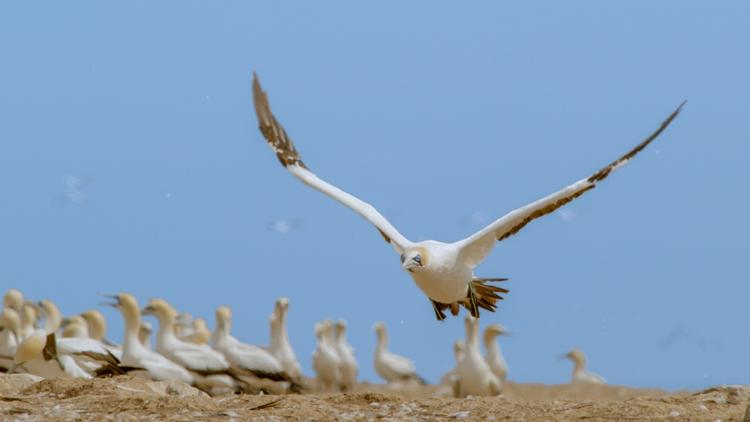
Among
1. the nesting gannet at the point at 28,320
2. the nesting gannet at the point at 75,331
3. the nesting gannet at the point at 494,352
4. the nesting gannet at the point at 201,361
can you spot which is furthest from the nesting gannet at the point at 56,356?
the nesting gannet at the point at 494,352

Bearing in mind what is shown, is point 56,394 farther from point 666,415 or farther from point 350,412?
point 666,415

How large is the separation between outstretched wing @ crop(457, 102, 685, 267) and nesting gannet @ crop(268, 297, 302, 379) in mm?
12360

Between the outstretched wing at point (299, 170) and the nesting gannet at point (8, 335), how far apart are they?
727 cm

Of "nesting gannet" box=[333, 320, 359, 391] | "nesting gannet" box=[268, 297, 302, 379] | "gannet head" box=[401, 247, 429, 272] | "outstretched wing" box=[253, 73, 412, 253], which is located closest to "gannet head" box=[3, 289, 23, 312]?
"nesting gannet" box=[268, 297, 302, 379]

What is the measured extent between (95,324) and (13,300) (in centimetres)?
357

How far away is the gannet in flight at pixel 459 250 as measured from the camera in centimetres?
1171

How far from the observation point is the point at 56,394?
11.6 meters

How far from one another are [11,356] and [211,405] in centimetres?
998

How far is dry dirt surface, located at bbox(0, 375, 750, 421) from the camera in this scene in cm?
1048

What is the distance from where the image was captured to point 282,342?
1047 inches

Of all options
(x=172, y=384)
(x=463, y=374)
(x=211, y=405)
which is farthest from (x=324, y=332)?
(x=211, y=405)

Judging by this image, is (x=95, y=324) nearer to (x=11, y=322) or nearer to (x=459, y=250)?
(x=11, y=322)

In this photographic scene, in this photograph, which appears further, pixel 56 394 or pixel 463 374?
pixel 463 374

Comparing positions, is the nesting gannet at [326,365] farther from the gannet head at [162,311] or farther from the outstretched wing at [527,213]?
the outstretched wing at [527,213]
